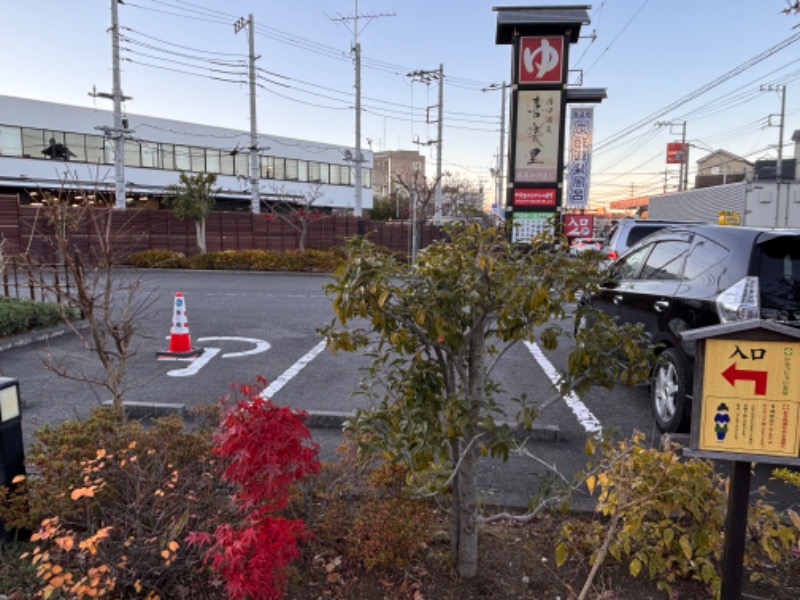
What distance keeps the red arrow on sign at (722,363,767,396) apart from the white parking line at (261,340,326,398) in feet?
13.8

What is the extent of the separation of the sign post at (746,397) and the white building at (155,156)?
85.1ft

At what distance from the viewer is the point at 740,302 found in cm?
406

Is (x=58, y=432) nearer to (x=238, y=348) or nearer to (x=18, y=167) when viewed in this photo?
(x=238, y=348)

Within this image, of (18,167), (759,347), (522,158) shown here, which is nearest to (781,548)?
(759,347)

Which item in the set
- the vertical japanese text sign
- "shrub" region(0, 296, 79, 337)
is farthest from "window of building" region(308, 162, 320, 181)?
"shrub" region(0, 296, 79, 337)

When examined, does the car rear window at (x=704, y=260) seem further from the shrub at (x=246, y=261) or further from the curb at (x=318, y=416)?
the shrub at (x=246, y=261)

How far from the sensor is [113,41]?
23.5 meters

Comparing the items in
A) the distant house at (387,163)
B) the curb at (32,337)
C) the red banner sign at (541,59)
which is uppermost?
the distant house at (387,163)

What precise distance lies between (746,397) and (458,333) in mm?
1083

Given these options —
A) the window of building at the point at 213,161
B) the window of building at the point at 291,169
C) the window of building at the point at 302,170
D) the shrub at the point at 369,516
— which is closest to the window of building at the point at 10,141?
the window of building at the point at 213,161

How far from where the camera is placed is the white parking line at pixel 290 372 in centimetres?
590

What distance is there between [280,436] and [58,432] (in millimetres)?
1739

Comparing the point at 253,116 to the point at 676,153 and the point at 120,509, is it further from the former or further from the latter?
the point at 676,153

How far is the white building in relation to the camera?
34.0m
